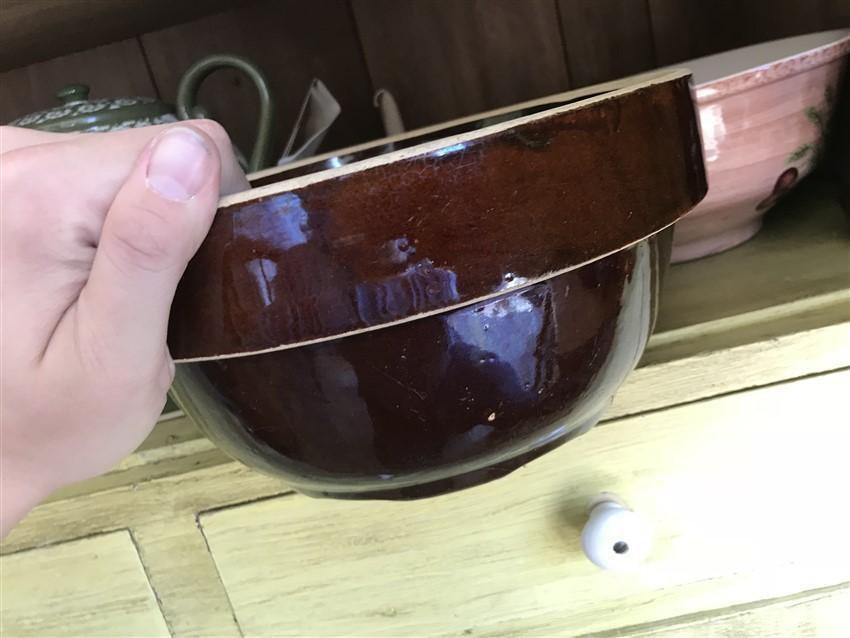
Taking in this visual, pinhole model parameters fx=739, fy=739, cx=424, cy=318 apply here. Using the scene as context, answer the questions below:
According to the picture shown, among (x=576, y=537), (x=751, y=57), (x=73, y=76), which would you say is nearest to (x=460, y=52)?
(x=751, y=57)

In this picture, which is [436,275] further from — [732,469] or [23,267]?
[732,469]

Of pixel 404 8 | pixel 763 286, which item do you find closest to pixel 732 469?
pixel 763 286

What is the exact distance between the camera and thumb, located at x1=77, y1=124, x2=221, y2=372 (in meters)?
0.22

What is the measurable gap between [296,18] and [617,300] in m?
0.54

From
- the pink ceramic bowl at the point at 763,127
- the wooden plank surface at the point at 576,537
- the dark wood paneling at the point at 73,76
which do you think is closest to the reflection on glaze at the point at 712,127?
the pink ceramic bowl at the point at 763,127

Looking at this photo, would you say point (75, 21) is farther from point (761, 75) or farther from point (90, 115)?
point (761, 75)

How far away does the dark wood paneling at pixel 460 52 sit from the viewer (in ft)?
2.36

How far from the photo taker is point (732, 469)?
0.46 metres

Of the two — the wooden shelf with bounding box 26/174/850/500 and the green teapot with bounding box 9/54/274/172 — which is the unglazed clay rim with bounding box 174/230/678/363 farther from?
the green teapot with bounding box 9/54/274/172

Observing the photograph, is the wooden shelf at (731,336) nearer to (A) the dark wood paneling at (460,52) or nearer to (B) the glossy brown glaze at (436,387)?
(B) the glossy brown glaze at (436,387)

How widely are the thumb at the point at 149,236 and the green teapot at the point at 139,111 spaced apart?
0.32 meters

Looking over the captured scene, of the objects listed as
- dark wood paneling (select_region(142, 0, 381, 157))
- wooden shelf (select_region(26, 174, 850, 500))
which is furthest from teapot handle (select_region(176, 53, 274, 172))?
wooden shelf (select_region(26, 174, 850, 500))

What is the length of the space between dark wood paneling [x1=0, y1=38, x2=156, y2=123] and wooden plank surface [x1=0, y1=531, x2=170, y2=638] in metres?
0.45

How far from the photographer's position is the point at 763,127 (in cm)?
48
